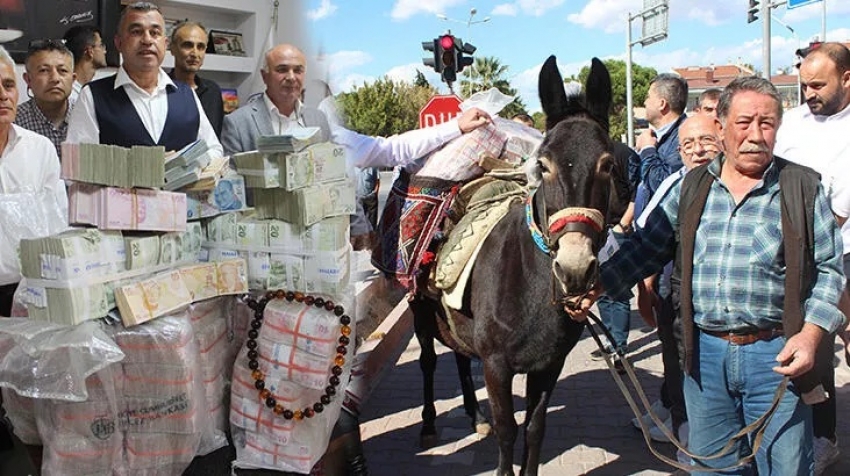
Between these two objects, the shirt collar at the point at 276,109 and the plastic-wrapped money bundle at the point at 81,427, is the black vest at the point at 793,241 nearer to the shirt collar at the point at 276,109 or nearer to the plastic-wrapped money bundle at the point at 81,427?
the shirt collar at the point at 276,109

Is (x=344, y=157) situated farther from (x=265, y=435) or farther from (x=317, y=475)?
(x=317, y=475)

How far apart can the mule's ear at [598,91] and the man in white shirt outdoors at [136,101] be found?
1743 mm

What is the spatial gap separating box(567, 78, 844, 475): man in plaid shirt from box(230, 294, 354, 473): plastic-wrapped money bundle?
4.46ft

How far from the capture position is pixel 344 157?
2855 mm

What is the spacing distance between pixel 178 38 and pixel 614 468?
3416 mm

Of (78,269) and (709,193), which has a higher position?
(709,193)

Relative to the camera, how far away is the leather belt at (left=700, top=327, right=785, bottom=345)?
2578mm

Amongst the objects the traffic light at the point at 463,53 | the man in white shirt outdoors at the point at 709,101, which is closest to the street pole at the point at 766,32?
the traffic light at the point at 463,53

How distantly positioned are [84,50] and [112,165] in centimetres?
189

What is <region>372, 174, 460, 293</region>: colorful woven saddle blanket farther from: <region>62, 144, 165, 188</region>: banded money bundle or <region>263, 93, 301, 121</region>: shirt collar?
<region>62, 144, 165, 188</region>: banded money bundle

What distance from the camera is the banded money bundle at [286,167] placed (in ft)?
8.41

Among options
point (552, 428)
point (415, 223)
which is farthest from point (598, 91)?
point (552, 428)

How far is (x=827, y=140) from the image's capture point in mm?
3766

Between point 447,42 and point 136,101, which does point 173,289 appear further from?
point 447,42
